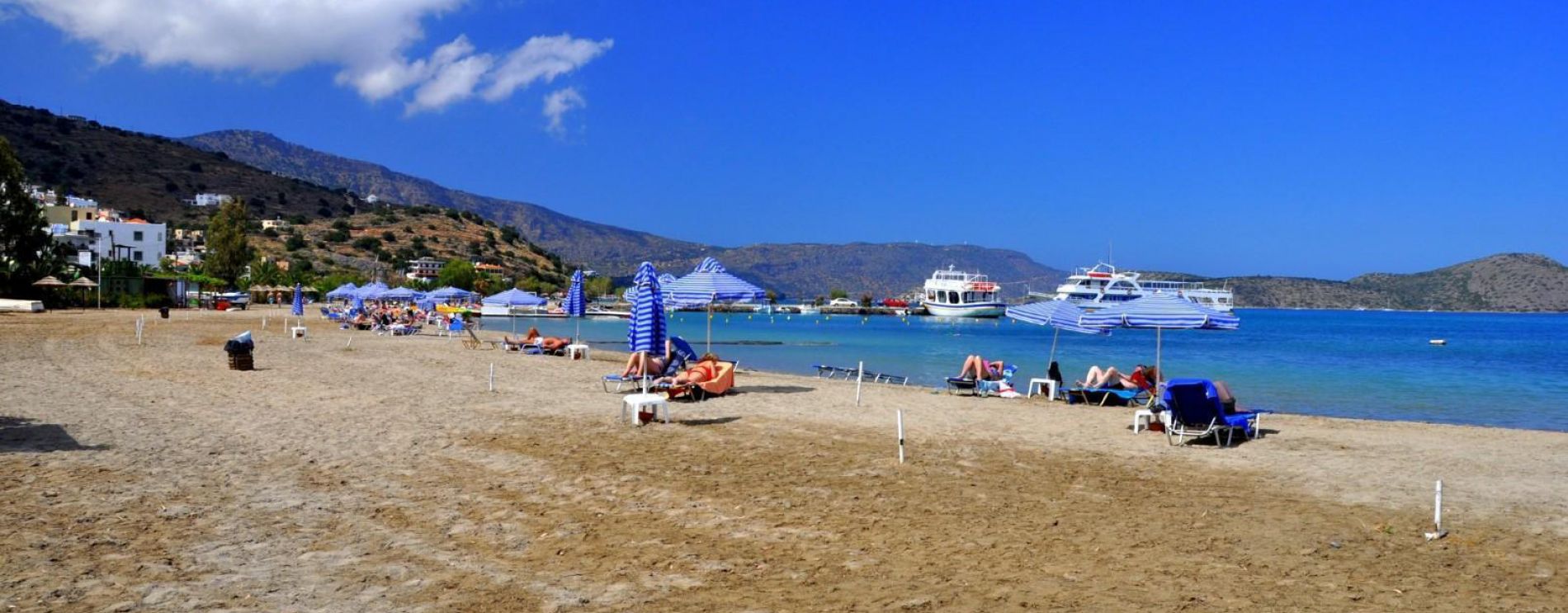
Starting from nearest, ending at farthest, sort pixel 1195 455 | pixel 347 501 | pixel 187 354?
pixel 347 501 < pixel 1195 455 < pixel 187 354

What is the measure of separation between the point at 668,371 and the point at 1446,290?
20139 cm

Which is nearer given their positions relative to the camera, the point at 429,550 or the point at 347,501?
the point at 429,550

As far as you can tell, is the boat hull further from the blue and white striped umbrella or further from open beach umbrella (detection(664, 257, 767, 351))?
the blue and white striped umbrella

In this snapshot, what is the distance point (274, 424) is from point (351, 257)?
109613mm

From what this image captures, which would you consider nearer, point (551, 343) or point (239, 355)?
point (239, 355)

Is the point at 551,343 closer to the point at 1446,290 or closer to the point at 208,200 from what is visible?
the point at 208,200

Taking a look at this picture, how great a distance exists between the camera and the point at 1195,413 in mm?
10469

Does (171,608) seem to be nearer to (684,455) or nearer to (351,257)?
(684,455)

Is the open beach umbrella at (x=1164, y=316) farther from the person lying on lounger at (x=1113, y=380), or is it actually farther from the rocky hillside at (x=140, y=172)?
the rocky hillside at (x=140, y=172)

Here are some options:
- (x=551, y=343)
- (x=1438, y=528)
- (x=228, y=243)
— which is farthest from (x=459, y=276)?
(x=1438, y=528)

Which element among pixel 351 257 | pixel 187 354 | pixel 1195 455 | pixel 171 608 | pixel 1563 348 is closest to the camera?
pixel 171 608

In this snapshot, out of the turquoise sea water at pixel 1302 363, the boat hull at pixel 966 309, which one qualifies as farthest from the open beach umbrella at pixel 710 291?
the boat hull at pixel 966 309

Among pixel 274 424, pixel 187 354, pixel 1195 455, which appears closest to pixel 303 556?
pixel 274 424

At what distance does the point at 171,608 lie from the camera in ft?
→ 14.6
